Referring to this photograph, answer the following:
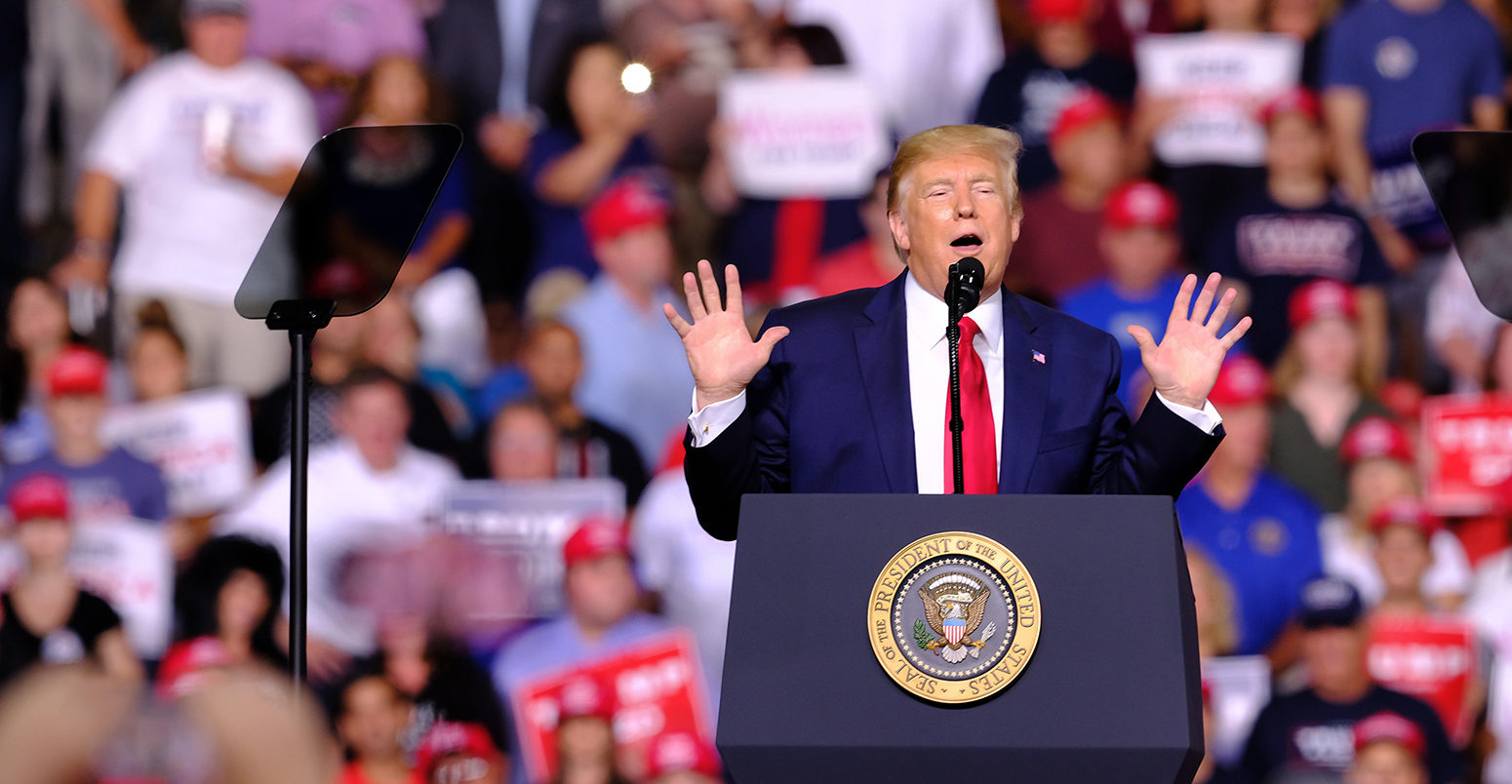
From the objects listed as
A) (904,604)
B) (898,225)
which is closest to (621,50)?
(898,225)

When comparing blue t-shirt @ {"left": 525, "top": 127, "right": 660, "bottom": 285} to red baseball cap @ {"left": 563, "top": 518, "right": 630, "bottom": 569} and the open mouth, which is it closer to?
red baseball cap @ {"left": 563, "top": 518, "right": 630, "bottom": 569}

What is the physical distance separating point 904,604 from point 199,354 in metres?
3.70

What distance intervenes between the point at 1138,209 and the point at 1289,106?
1.90 ft

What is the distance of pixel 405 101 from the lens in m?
5.07

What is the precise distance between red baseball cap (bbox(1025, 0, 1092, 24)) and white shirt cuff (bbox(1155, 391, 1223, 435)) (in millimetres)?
3414

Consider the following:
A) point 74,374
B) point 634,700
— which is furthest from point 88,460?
point 634,700

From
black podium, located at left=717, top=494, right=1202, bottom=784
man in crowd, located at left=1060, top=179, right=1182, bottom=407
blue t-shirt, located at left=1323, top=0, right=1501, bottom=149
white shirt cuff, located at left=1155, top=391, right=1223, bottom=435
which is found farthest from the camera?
blue t-shirt, located at left=1323, top=0, right=1501, bottom=149

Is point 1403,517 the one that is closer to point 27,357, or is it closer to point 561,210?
point 561,210

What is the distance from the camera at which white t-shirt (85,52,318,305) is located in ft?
16.4

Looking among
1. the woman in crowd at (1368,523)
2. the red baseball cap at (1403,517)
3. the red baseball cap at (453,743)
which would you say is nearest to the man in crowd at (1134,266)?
the woman in crowd at (1368,523)

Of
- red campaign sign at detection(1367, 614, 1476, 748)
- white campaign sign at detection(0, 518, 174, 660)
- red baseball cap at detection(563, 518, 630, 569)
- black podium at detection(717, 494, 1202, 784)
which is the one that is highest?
black podium at detection(717, 494, 1202, 784)

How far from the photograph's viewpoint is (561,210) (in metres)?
5.08

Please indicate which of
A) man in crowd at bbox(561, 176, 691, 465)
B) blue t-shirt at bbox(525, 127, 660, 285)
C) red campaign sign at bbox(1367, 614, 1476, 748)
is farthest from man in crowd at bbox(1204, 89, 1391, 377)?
blue t-shirt at bbox(525, 127, 660, 285)

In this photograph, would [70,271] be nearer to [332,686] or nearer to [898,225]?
[332,686]
